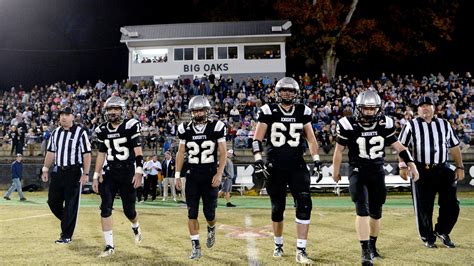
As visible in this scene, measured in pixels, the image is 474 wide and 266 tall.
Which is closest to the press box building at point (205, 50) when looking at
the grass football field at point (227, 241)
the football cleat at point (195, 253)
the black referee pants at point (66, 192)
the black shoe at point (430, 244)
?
the grass football field at point (227, 241)

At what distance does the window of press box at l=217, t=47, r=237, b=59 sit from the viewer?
30.7 metres

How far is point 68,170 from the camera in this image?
7.94 m

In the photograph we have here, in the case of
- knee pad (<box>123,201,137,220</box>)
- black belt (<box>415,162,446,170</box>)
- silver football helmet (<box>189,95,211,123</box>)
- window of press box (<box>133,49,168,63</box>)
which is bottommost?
knee pad (<box>123,201,137,220</box>)

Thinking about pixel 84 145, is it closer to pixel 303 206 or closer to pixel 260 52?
pixel 303 206

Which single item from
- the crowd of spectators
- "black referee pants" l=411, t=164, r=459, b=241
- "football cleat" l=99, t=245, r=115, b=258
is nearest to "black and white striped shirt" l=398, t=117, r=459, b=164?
"black referee pants" l=411, t=164, r=459, b=241

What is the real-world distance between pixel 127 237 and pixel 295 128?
11.9 ft

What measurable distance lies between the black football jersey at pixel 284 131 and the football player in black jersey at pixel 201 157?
70 centimetres

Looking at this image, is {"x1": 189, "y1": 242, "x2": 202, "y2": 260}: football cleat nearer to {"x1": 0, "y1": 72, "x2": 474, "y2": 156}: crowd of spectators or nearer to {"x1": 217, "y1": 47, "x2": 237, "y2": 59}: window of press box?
{"x1": 0, "y1": 72, "x2": 474, "y2": 156}: crowd of spectators

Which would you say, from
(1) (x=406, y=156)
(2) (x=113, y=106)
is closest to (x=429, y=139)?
(1) (x=406, y=156)

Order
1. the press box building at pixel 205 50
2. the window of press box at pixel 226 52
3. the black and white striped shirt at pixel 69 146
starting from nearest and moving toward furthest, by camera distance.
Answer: the black and white striped shirt at pixel 69 146 < the press box building at pixel 205 50 < the window of press box at pixel 226 52

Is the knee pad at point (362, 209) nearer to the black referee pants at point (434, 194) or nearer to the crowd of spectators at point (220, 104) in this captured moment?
the black referee pants at point (434, 194)

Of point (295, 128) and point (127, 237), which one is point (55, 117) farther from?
point (295, 128)

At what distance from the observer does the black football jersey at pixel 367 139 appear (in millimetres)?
5934

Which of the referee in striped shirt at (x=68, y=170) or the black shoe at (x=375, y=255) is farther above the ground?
the referee in striped shirt at (x=68, y=170)
